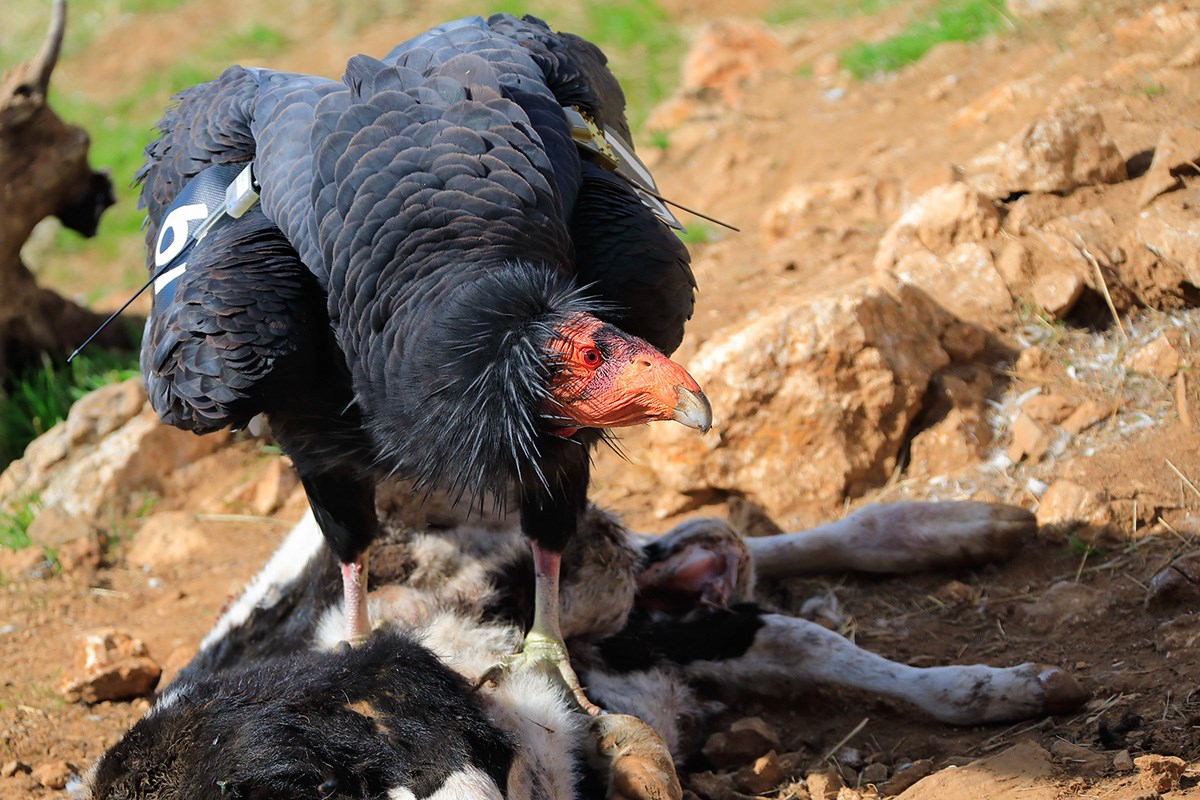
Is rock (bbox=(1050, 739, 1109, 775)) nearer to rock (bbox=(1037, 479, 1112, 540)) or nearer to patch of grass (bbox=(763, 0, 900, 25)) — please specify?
rock (bbox=(1037, 479, 1112, 540))

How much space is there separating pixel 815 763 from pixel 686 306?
1.38 meters

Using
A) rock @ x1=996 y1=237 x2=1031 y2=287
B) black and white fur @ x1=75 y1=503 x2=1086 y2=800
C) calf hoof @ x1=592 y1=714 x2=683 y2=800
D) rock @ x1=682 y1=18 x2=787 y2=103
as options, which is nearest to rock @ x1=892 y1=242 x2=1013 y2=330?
rock @ x1=996 y1=237 x2=1031 y2=287

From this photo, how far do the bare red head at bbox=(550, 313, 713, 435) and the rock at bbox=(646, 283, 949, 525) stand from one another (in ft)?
5.39

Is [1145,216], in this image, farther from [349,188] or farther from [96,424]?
[96,424]

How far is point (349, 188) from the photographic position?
3.27 metres

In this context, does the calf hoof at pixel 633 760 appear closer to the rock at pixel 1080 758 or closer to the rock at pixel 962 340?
the rock at pixel 1080 758

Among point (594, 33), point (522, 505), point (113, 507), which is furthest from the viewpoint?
point (594, 33)

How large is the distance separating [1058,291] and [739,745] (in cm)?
237

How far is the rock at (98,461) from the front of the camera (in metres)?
5.47

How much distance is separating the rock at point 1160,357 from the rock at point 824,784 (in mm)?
2121

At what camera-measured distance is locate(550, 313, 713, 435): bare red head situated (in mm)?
2820

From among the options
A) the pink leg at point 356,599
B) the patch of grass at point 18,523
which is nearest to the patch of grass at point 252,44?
the patch of grass at point 18,523

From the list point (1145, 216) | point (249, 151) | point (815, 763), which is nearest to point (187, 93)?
point (249, 151)

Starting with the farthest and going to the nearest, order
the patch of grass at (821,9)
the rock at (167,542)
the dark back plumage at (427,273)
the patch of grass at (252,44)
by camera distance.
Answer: the patch of grass at (252,44) < the patch of grass at (821,9) < the rock at (167,542) < the dark back plumage at (427,273)
